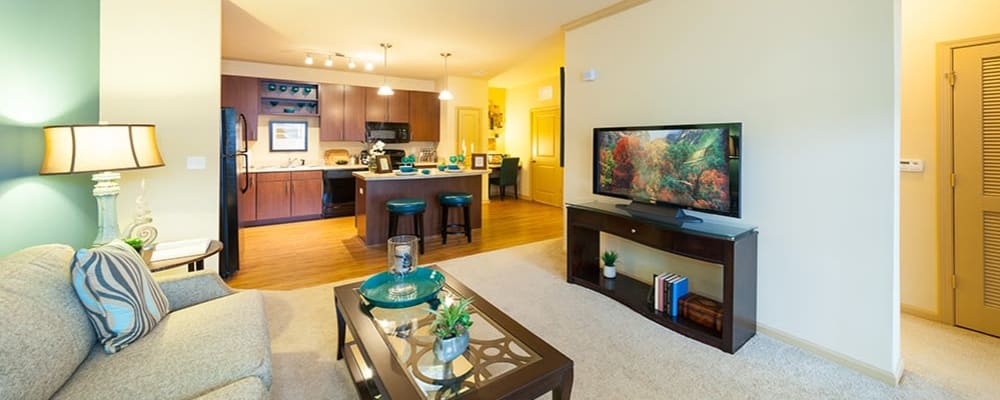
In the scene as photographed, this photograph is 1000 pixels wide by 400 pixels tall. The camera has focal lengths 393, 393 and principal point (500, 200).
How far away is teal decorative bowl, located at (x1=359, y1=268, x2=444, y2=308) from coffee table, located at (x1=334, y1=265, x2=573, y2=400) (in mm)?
47

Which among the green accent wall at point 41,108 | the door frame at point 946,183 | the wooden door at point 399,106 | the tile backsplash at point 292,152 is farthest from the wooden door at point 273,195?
the door frame at point 946,183

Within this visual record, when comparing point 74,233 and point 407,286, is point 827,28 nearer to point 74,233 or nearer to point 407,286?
point 407,286

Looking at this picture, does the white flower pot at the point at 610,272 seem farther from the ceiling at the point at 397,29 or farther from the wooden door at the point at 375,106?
the wooden door at the point at 375,106

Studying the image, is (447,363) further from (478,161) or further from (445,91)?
(445,91)

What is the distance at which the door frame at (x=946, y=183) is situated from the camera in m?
2.49

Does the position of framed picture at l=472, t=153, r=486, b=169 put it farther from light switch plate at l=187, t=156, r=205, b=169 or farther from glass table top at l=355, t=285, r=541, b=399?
glass table top at l=355, t=285, r=541, b=399

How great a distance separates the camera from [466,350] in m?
1.54

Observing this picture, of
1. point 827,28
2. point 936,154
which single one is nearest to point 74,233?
point 827,28

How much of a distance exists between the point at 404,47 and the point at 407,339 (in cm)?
460

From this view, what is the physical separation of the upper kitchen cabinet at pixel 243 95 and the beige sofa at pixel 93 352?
5165 millimetres

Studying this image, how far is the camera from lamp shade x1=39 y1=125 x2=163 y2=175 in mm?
2014

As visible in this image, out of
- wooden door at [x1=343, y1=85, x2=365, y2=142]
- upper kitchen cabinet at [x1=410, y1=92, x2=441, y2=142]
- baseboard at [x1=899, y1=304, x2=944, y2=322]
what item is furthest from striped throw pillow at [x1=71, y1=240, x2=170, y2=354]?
upper kitchen cabinet at [x1=410, y1=92, x2=441, y2=142]

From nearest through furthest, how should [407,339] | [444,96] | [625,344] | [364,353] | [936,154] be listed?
[364,353], [407,339], [625,344], [936,154], [444,96]

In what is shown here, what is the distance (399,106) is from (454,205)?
3.37m
